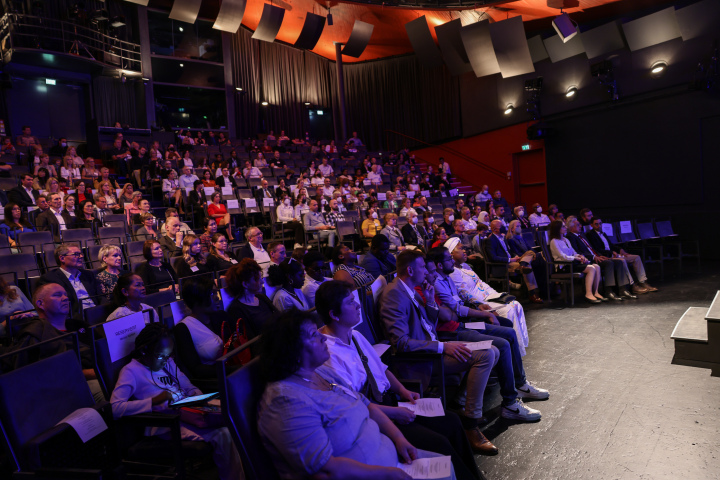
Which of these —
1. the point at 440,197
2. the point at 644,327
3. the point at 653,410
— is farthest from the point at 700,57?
the point at 653,410

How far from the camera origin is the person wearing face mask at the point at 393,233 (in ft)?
24.7

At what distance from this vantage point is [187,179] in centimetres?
905

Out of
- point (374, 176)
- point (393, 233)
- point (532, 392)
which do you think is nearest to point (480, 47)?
point (374, 176)

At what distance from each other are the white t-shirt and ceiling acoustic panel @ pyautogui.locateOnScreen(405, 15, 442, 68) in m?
11.1

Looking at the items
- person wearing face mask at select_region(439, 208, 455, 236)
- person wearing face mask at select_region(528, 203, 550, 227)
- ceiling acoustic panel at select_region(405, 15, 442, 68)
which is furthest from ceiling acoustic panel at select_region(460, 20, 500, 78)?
person wearing face mask at select_region(439, 208, 455, 236)

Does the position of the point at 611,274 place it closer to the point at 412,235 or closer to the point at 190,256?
the point at 412,235

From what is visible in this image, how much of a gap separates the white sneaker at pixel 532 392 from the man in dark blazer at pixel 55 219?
219 inches

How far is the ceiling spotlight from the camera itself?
970 cm

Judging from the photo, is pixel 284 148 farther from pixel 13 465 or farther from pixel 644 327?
pixel 13 465

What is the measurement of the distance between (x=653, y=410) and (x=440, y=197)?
29.9 ft

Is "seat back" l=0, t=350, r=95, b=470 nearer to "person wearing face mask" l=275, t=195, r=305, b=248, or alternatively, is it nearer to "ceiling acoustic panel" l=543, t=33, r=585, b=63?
"person wearing face mask" l=275, t=195, r=305, b=248

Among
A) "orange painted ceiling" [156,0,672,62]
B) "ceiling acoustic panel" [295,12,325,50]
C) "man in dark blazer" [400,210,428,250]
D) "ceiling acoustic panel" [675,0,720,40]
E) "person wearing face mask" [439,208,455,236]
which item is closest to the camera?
"man in dark blazer" [400,210,428,250]

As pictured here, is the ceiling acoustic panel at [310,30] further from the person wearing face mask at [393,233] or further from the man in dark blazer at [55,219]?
the man in dark blazer at [55,219]

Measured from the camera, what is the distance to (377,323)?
2.87m
